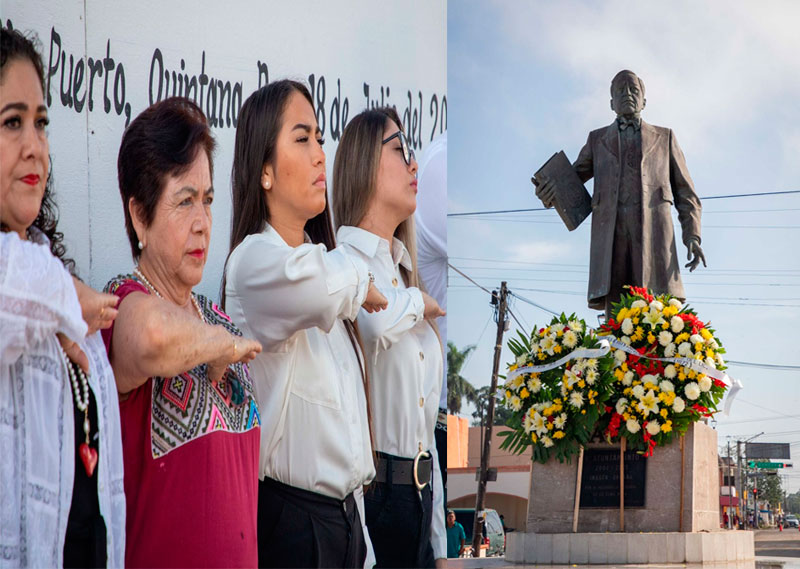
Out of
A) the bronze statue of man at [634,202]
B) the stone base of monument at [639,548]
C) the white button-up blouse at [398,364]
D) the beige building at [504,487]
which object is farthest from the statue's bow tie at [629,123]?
the beige building at [504,487]

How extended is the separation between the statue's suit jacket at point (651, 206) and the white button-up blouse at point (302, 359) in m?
4.66

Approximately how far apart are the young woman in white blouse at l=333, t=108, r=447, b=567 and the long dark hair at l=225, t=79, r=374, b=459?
0.89ft

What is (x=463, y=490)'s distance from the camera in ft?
65.4

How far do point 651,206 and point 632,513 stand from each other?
7.05ft

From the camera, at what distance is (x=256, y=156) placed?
9.18ft

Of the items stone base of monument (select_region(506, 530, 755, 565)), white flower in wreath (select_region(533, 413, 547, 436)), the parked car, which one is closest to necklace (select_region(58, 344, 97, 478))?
stone base of monument (select_region(506, 530, 755, 565))

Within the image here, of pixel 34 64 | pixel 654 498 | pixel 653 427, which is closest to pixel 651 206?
pixel 653 427

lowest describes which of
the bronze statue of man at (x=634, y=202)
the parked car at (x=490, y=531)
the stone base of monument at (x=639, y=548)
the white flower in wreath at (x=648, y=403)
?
the parked car at (x=490, y=531)

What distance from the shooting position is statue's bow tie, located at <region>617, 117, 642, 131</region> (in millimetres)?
7070

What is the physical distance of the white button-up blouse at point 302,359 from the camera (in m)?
2.40

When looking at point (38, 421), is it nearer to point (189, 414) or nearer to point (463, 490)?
point (189, 414)

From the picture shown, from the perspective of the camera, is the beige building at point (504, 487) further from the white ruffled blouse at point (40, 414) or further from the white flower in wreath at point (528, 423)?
the white ruffled blouse at point (40, 414)

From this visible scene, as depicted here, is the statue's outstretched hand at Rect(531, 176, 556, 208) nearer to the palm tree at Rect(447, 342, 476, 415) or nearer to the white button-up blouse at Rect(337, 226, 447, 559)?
the white button-up blouse at Rect(337, 226, 447, 559)

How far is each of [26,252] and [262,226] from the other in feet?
3.47
